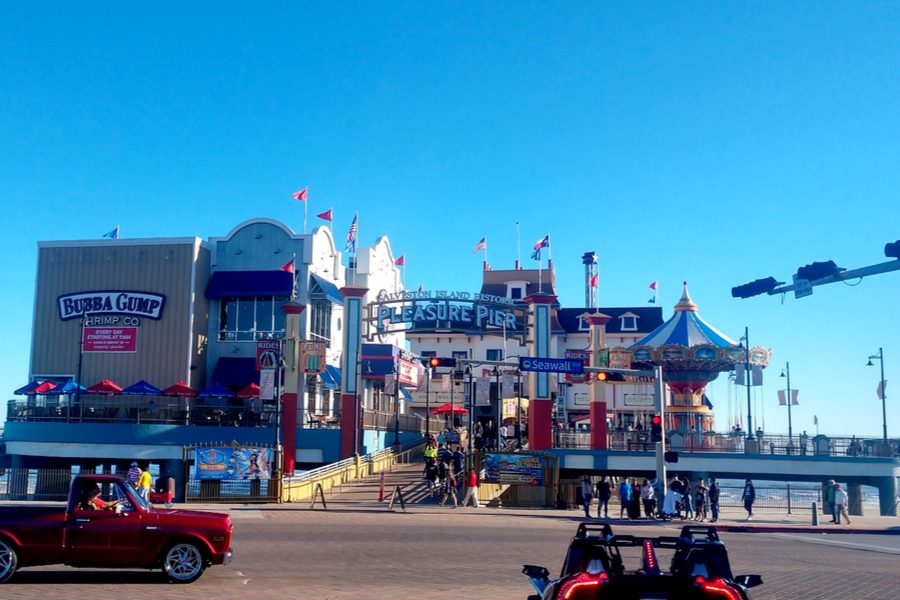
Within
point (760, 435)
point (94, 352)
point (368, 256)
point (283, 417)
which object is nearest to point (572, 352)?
point (368, 256)

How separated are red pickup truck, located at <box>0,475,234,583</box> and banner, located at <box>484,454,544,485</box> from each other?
67.9 ft

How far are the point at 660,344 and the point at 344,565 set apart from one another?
101 ft

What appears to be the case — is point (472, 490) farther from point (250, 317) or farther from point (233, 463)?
point (250, 317)

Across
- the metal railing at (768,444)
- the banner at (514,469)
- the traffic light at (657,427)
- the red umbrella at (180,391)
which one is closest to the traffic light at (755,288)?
the traffic light at (657,427)

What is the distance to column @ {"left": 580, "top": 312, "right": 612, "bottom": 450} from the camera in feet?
130

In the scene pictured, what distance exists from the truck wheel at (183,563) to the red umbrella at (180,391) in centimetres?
2944

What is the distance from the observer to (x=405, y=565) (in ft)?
51.5

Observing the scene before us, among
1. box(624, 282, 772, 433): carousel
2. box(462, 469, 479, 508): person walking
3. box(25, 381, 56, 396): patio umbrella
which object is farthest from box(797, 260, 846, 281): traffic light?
box(25, 381, 56, 396): patio umbrella

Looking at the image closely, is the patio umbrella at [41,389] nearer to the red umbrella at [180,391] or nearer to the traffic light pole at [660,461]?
the red umbrella at [180,391]

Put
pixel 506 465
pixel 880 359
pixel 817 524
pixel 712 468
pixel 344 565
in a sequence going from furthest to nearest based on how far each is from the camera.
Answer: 1. pixel 880 359
2. pixel 712 468
3. pixel 506 465
4. pixel 817 524
5. pixel 344 565

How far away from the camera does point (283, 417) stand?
4028cm

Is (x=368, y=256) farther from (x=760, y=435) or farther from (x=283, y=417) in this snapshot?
(x=760, y=435)

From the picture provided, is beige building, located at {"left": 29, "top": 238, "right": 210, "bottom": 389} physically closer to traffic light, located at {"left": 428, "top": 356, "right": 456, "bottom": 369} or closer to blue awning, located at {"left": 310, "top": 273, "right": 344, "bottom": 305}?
blue awning, located at {"left": 310, "top": 273, "right": 344, "bottom": 305}

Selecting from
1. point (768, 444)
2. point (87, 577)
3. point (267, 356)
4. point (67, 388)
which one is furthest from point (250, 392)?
point (87, 577)
